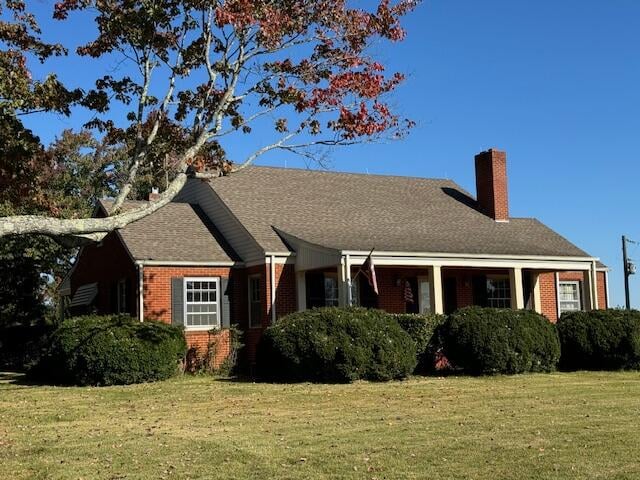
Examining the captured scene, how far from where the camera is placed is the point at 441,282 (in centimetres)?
2458

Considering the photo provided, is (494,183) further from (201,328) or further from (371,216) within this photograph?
(201,328)

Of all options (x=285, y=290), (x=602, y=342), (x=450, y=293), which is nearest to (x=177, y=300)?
(x=285, y=290)

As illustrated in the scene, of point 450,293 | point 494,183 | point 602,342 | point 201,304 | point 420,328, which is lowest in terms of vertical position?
point 602,342

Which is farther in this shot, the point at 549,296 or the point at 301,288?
the point at 549,296

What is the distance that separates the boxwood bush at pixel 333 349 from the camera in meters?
17.0

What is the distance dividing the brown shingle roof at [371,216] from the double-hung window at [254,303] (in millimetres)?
1340

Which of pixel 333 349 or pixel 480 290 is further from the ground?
pixel 480 290

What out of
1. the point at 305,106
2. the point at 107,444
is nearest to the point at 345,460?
the point at 107,444

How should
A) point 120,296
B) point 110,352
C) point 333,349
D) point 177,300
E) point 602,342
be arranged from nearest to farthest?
1. point 333,349
2. point 110,352
3. point 602,342
4. point 177,300
5. point 120,296

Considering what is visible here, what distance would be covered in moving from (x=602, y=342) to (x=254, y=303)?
9.44 m

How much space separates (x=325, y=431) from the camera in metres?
10.4

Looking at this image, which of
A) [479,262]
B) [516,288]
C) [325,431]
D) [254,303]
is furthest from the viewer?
[516,288]

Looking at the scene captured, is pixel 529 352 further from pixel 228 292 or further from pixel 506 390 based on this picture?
pixel 228 292

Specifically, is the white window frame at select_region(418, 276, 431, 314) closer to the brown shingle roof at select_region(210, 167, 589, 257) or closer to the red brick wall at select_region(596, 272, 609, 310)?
the brown shingle roof at select_region(210, 167, 589, 257)
